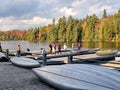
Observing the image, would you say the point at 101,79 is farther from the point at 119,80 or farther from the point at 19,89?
the point at 19,89

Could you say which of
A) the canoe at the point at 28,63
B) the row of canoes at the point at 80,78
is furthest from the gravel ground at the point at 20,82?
the canoe at the point at 28,63

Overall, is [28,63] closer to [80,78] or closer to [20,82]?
[20,82]

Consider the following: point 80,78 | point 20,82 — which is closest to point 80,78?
point 80,78

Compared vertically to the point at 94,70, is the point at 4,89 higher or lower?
lower

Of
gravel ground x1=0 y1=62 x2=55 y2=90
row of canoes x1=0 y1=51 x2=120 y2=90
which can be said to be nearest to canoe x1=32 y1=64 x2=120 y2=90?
row of canoes x1=0 y1=51 x2=120 y2=90

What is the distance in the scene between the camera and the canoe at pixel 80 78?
545 centimetres

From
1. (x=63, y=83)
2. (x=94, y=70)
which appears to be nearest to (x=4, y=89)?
(x=63, y=83)

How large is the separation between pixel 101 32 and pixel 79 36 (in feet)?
65.1

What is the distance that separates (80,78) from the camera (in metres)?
5.92

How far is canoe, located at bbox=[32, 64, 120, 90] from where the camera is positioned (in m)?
5.45

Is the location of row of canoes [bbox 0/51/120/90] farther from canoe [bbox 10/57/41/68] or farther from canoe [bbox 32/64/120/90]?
canoe [bbox 10/57/41/68]

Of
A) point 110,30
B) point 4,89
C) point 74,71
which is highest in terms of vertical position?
point 110,30

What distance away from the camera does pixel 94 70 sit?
20.4ft

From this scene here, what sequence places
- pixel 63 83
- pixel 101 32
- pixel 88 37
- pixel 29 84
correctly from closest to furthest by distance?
pixel 63 83
pixel 29 84
pixel 101 32
pixel 88 37
